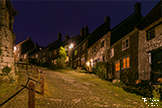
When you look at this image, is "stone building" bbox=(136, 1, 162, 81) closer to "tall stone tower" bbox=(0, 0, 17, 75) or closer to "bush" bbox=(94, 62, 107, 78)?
"bush" bbox=(94, 62, 107, 78)

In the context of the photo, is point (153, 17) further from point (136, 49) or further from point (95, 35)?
point (95, 35)

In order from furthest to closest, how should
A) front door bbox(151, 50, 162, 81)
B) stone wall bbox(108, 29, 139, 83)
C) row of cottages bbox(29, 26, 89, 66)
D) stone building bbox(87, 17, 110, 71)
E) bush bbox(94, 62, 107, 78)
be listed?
row of cottages bbox(29, 26, 89, 66) → stone building bbox(87, 17, 110, 71) → bush bbox(94, 62, 107, 78) → stone wall bbox(108, 29, 139, 83) → front door bbox(151, 50, 162, 81)

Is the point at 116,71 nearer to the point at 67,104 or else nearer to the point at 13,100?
the point at 67,104

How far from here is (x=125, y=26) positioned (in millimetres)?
21172

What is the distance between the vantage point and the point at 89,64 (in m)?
25.8

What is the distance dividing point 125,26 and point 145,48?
9366 millimetres

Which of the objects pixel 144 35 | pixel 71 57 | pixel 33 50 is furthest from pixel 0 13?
pixel 33 50

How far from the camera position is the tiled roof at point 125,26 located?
800 inches

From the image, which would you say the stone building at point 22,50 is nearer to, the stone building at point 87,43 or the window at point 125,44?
the stone building at point 87,43

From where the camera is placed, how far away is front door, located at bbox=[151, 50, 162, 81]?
11109mm

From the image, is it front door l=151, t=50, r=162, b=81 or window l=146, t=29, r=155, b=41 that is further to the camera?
window l=146, t=29, r=155, b=41

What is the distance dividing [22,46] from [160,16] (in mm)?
50273

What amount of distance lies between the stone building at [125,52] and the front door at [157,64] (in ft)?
6.49

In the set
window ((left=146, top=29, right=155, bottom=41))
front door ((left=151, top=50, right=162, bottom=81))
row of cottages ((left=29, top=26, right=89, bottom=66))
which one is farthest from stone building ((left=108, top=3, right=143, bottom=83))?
row of cottages ((left=29, top=26, right=89, bottom=66))
